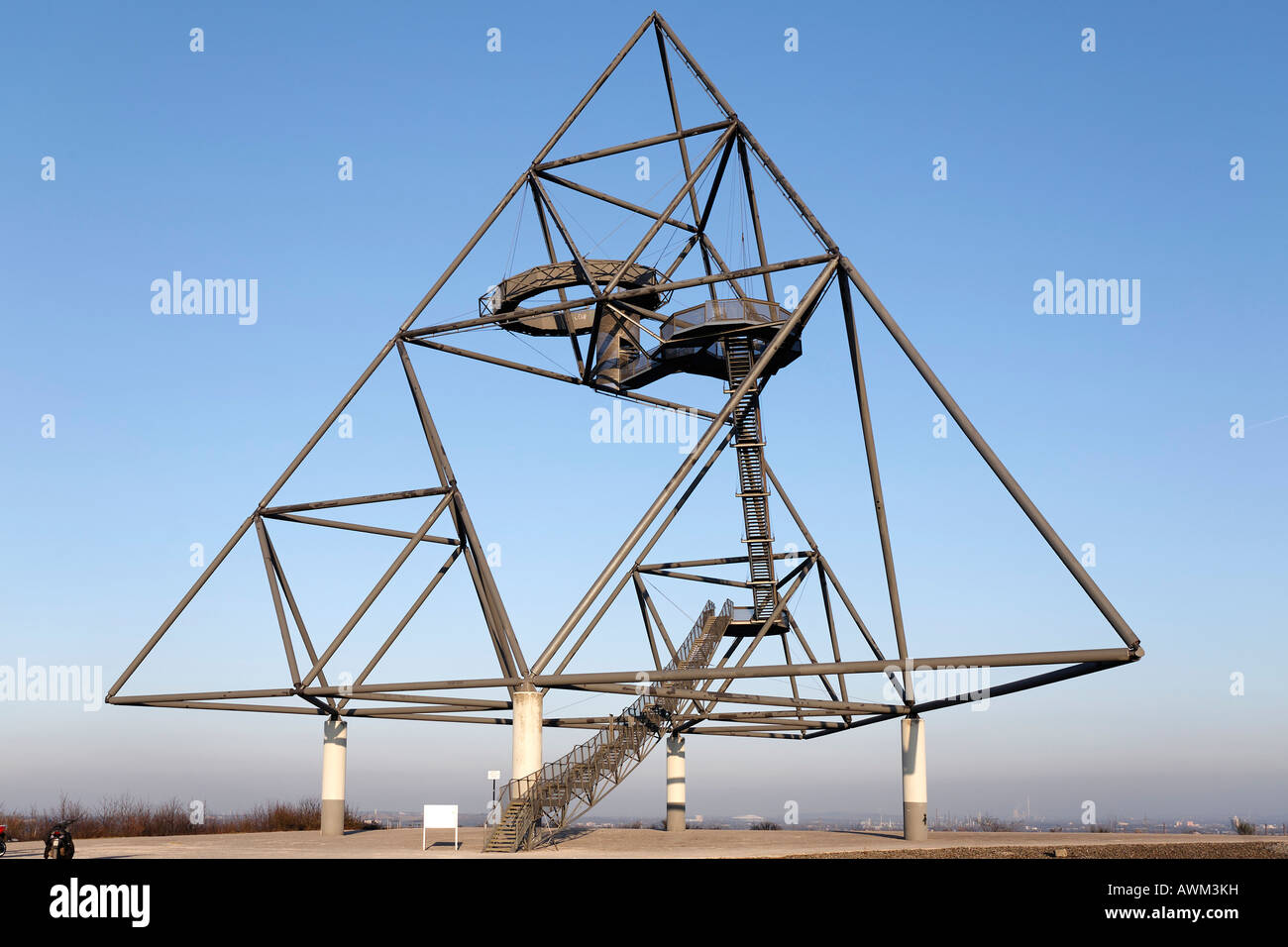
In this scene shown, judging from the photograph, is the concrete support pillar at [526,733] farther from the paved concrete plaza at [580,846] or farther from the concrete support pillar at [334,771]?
the concrete support pillar at [334,771]

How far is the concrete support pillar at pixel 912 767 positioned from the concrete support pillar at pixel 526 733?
12.5m

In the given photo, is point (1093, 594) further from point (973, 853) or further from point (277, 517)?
point (277, 517)

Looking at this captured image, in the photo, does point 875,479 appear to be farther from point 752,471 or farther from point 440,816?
point 440,816

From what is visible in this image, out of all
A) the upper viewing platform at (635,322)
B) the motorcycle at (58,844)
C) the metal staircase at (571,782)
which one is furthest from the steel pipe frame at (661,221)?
the motorcycle at (58,844)

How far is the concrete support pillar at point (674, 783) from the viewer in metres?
44.8

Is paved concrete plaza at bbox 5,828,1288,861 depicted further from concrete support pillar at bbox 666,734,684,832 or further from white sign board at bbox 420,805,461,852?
concrete support pillar at bbox 666,734,684,832

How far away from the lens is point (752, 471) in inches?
1499

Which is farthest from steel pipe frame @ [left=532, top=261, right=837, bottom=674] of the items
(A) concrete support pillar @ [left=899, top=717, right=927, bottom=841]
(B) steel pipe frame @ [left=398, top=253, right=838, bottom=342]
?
(A) concrete support pillar @ [left=899, top=717, right=927, bottom=841]

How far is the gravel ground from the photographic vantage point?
25828 millimetres

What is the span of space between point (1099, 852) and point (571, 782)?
1280 cm

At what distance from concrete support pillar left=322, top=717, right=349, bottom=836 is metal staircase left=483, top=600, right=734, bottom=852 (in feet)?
28.0

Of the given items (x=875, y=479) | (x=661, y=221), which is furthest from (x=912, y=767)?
(x=661, y=221)

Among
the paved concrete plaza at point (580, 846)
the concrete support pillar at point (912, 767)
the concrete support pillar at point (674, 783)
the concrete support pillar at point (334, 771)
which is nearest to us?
the paved concrete plaza at point (580, 846)
